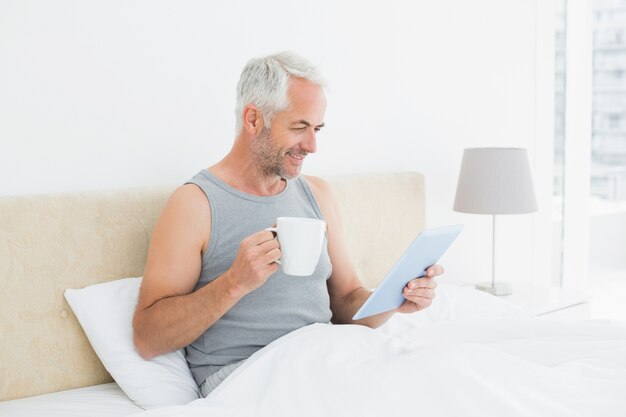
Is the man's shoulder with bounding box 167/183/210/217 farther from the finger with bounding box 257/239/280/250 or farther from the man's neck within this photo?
the finger with bounding box 257/239/280/250

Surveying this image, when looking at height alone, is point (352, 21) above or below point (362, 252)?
above

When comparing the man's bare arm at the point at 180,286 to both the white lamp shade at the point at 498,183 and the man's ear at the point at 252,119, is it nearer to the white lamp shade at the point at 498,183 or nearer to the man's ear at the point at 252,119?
the man's ear at the point at 252,119

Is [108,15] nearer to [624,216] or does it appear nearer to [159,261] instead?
[159,261]

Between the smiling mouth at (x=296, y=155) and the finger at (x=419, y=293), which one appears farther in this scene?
the smiling mouth at (x=296, y=155)

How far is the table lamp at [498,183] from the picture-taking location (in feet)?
8.59

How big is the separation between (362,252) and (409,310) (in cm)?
76

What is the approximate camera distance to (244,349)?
1.73 metres

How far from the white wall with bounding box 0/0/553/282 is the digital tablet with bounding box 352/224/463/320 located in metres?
0.81

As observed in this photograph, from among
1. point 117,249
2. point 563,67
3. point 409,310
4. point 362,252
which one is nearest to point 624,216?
point 563,67

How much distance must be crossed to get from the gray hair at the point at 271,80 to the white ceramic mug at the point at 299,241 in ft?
1.38

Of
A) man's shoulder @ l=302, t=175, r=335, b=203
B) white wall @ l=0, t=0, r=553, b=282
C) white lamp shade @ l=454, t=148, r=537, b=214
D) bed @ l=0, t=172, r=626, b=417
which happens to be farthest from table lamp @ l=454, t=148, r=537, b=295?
man's shoulder @ l=302, t=175, r=335, b=203

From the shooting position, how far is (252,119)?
5.90 feet

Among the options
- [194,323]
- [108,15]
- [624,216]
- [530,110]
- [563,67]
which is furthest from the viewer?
[624,216]

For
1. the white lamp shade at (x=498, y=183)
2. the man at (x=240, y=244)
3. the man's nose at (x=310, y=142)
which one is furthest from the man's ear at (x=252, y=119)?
the white lamp shade at (x=498, y=183)
